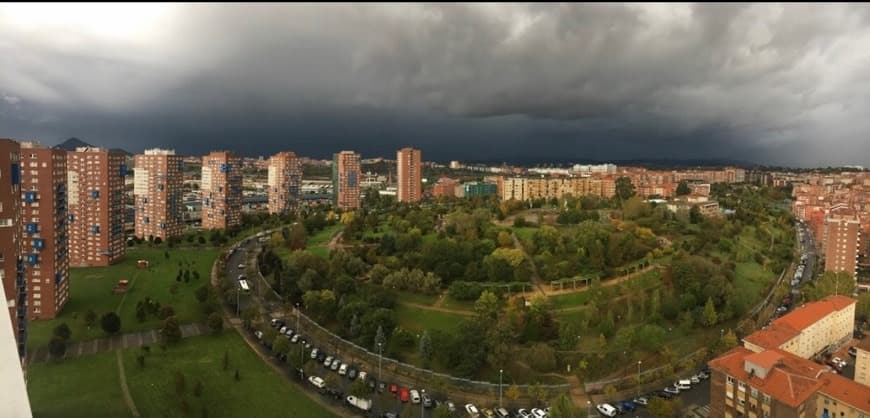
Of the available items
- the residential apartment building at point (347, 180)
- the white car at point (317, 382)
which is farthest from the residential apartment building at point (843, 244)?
the residential apartment building at point (347, 180)

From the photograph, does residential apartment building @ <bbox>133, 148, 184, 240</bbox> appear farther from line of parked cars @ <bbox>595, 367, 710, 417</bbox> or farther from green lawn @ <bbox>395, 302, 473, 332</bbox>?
line of parked cars @ <bbox>595, 367, 710, 417</bbox>

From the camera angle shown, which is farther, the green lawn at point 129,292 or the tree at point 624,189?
the tree at point 624,189

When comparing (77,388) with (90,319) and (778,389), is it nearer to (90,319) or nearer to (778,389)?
(90,319)

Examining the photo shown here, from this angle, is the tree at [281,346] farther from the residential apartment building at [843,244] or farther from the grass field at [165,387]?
the residential apartment building at [843,244]

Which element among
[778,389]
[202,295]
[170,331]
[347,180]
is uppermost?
[347,180]

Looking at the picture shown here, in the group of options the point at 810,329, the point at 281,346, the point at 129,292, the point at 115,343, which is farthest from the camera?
the point at 129,292

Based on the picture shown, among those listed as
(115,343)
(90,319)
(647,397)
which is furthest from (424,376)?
(90,319)
